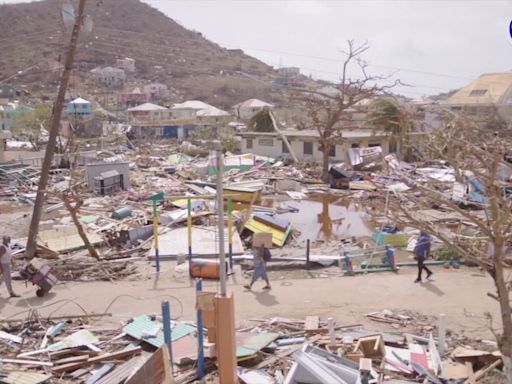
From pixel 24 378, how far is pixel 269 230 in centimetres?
1052

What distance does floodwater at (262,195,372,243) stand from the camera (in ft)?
62.5

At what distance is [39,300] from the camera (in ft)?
37.1

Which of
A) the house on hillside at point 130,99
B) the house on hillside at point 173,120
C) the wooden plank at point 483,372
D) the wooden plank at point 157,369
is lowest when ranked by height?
the wooden plank at point 483,372

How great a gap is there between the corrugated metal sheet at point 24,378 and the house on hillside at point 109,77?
378ft

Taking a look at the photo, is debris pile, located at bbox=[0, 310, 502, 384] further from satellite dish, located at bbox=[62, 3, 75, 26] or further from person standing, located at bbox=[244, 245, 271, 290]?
satellite dish, located at bbox=[62, 3, 75, 26]

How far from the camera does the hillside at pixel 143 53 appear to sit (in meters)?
115

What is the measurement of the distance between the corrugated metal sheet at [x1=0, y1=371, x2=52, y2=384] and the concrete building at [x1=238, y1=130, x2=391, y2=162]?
2789 cm

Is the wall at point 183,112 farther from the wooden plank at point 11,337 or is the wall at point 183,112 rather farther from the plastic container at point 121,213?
the wooden plank at point 11,337

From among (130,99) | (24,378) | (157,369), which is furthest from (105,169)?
(130,99)

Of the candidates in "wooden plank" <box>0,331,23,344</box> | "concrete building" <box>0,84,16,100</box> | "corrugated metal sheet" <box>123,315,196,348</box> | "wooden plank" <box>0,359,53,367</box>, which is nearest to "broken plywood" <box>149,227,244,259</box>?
"corrugated metal sheet" <box>123,315,196,348</box>

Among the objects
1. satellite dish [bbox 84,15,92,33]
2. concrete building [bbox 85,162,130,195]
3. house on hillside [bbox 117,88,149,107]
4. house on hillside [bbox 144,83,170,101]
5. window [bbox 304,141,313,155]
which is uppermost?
house on hillside [bbox 144,83,170,101]

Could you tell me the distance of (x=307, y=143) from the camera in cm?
3734

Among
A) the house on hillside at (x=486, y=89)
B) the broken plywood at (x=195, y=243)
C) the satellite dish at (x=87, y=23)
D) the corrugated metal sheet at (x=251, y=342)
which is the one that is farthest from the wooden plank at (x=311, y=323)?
the house on hillside at (x=486, y=89)

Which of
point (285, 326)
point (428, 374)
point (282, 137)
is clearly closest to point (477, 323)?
point (428, 374)
